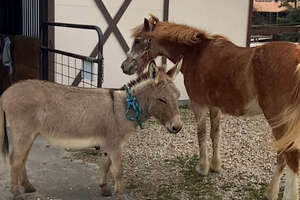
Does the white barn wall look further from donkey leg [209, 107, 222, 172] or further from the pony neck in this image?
donkey leg [209, 107, 222, 172]

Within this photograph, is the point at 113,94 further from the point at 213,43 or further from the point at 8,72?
the point at 8,72

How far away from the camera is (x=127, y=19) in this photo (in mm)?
7180

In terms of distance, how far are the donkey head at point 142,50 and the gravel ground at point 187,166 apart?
1.09 meters

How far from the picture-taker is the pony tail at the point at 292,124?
3223 mm

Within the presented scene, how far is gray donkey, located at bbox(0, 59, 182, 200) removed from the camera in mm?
3322

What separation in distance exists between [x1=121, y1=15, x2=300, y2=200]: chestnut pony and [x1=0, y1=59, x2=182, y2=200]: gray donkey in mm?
697

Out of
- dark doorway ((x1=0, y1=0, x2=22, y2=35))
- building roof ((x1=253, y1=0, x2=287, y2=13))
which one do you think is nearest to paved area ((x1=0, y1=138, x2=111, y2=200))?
dark doorway ((x1=0, y1=0, x2=22, y2=35))

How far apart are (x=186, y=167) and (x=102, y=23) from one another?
3.25 metres

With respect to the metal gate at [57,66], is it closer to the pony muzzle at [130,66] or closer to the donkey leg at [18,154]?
the pony muzzle at [130,66]

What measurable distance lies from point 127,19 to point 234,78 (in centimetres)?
378

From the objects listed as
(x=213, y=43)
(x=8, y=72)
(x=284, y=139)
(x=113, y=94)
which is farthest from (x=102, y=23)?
(x=284, y=139)

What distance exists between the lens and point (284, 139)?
3262 millimetres

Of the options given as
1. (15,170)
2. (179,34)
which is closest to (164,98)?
(15,170)

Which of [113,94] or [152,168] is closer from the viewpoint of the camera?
Answer: [113,94]
